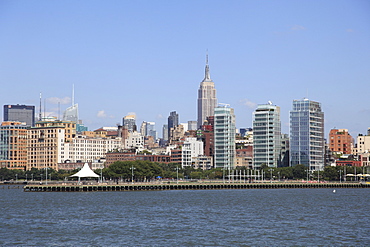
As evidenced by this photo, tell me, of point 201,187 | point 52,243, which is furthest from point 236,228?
point 201,187

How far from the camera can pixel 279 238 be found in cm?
6956

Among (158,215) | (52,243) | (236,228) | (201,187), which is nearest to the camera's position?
(52,243)

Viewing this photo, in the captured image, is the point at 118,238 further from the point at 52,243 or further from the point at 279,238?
the point at 279,238

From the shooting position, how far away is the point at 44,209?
346 ft

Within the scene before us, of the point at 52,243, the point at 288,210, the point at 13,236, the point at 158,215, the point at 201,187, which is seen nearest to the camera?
the point at 52,243

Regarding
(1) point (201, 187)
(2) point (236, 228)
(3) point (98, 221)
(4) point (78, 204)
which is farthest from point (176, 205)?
(1) point (201, 187)

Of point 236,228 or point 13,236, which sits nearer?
point 13,236

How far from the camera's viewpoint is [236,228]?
77938mm

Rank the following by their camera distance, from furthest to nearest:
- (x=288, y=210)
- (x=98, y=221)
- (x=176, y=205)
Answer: (x=176, y=205) → (x=288, y=210) → (x=98, y=221)

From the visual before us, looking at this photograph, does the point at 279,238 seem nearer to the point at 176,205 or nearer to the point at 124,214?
the point at 124,214

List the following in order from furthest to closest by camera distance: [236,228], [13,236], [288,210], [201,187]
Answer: [201,187], [288,210], [236,228], [13,236]

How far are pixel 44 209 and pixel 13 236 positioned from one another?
34740 millimetres

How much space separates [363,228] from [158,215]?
93.7 feet

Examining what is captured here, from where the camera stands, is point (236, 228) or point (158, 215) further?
point (158, 215)
